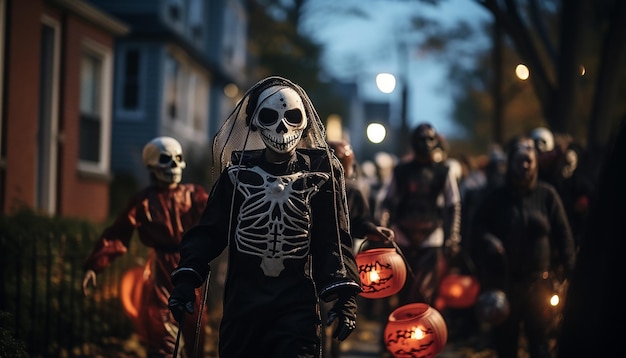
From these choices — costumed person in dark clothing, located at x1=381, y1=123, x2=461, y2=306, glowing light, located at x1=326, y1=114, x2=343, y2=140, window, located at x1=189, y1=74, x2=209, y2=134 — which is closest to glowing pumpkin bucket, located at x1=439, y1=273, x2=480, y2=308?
costumed person in dark clothing, located at x1=381, y1=123, x2=461, y2=306

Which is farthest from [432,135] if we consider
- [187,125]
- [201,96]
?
[201,96]

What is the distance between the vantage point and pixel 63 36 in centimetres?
1877

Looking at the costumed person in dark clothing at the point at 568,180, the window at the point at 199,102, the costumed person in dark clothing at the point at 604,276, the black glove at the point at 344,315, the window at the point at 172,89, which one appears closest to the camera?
the costumed person in dark clothing at the point at 604,276

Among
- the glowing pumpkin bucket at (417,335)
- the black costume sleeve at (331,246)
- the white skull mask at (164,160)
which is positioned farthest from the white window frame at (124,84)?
the black costume sleeve at (331,246)

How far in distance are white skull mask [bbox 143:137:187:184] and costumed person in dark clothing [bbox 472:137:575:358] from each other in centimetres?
286

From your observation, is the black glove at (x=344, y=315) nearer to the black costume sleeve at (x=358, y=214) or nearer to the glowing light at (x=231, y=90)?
the black costume sleeve at (x=358, y=214)

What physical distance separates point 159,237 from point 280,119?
2531 mm

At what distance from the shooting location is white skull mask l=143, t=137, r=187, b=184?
8.35 metres

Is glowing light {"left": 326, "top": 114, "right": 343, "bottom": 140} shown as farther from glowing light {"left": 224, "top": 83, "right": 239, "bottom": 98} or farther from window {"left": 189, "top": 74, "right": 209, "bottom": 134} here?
glowing light {"left": 224, "top": 83, "right": 239, "bottom": 98}

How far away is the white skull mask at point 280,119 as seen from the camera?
5965 millimetres

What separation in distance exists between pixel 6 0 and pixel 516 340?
990cm

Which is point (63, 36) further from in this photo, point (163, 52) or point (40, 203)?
point (163, 52)

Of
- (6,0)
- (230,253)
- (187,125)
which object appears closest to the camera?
(230,253)

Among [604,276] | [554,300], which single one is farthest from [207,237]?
[554,300]
